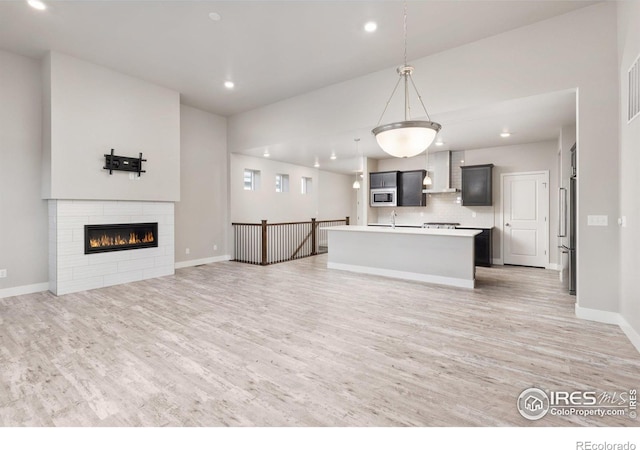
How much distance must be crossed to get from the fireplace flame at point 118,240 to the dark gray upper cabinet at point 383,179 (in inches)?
235

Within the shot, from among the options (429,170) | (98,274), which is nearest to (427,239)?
(429,170)

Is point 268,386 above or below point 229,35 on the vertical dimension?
below

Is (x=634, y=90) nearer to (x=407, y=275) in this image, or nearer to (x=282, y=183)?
(x=407, y=275)

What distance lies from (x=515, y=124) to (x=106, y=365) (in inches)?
260

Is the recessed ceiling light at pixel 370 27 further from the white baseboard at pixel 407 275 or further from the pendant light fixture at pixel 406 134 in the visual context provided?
the white baseboard at pixel 407 275

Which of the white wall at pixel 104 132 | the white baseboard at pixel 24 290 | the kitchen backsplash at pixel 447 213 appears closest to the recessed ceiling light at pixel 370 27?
the white wall at pixel 104 132

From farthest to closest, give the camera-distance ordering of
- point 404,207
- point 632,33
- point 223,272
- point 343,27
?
point 404,207
point 223,272
point 343,27
point 632,33

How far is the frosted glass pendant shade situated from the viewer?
2.63 metres

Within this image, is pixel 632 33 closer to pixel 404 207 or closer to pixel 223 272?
pixel 404 207

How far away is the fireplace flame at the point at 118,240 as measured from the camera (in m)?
5.18

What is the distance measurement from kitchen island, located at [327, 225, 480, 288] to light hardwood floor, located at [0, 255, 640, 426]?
625 mm

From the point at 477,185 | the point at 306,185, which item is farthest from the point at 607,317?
the point at 306,185
